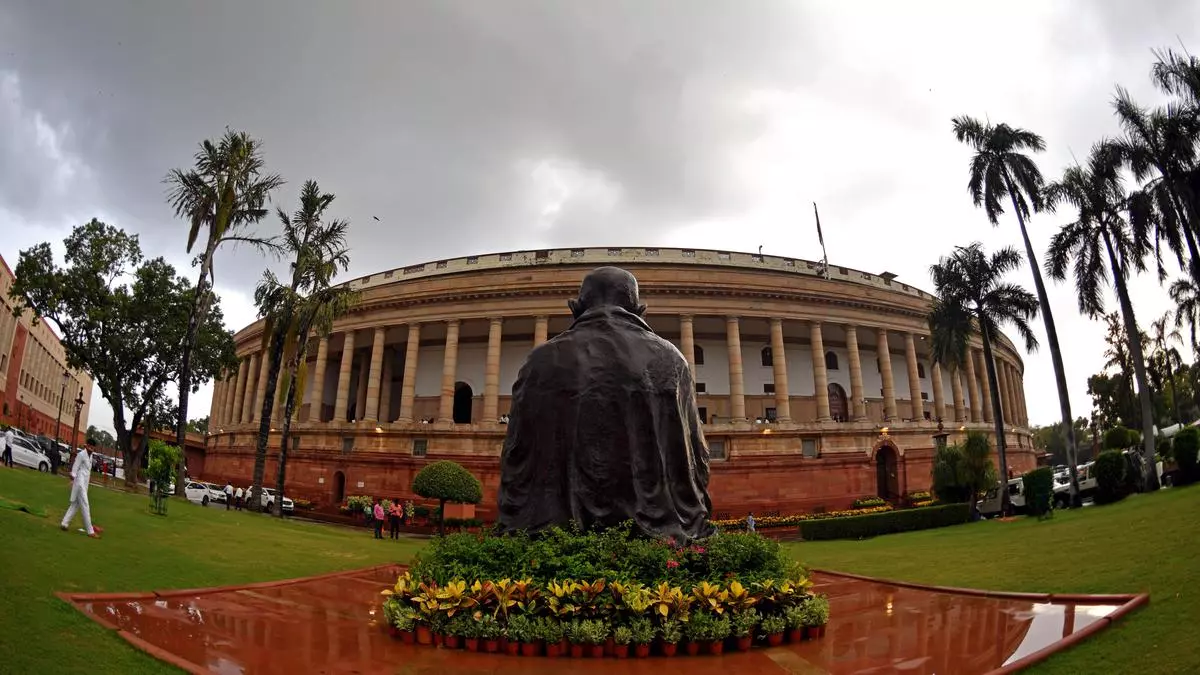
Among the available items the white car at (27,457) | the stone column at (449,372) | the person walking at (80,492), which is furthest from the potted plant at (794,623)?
the stone column at (449,372)

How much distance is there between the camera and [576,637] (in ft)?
19.4

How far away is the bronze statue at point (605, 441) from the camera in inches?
294

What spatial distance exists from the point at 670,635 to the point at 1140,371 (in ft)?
81.9

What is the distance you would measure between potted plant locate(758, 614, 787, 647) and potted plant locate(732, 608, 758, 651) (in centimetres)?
12

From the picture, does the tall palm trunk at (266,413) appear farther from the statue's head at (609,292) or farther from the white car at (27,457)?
the statue's head at (609,292)

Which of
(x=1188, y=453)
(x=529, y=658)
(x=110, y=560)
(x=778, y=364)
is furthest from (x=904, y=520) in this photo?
(x=110, y=560)

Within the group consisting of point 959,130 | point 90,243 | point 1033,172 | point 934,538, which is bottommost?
point 934,538

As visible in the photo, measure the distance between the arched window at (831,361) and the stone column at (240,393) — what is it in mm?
44190

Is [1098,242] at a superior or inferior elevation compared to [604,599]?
superior

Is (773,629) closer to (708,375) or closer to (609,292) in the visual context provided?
(609,292)

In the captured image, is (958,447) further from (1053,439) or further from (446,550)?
(1053,439)

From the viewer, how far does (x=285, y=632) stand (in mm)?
6727

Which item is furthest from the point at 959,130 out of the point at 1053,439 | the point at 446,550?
the point at 1053,439

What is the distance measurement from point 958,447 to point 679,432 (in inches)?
935
